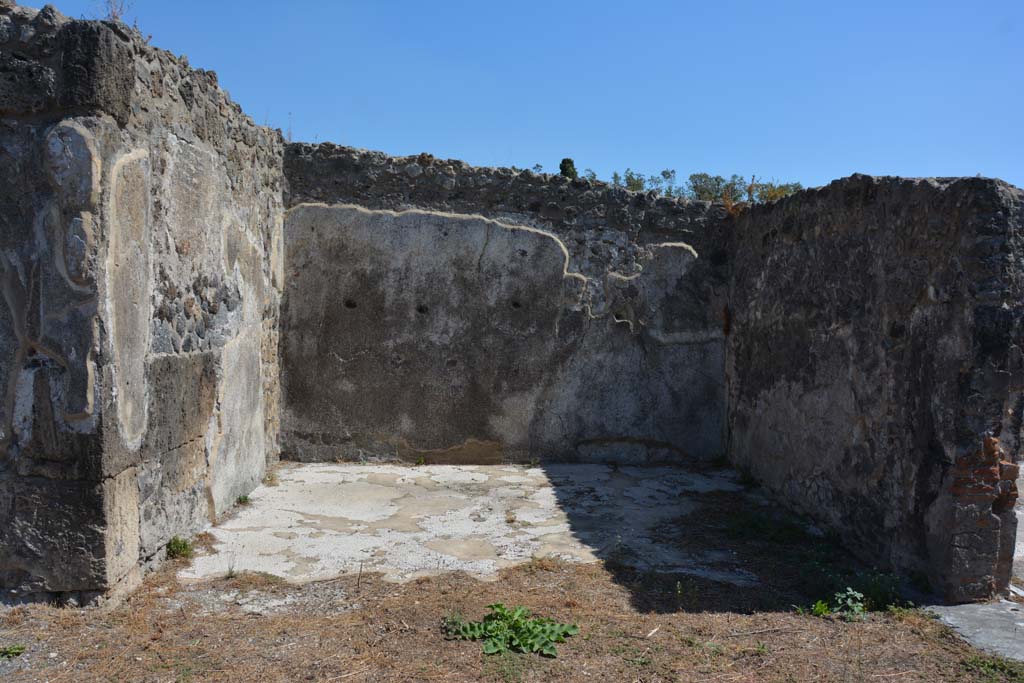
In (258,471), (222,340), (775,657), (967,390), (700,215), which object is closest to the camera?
(775,657)

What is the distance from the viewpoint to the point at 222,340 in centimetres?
473

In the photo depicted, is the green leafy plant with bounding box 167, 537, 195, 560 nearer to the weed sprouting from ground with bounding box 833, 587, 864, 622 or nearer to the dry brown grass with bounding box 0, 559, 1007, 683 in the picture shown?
the dry brown grass with bounding box 0, 559, 1007, 683

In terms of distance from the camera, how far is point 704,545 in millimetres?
4508

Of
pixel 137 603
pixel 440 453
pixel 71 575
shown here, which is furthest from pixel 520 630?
pixel 440 453

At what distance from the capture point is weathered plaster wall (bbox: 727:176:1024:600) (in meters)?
3.51

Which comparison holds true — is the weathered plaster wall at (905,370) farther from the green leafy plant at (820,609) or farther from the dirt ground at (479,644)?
the green leafy plant at (820,609)

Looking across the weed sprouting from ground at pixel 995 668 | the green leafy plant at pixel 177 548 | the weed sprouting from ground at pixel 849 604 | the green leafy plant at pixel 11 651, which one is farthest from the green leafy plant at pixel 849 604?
the green leafy plant at pixel 11 651

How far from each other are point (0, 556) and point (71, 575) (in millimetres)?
327

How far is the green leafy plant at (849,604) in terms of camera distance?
3430 millimetres

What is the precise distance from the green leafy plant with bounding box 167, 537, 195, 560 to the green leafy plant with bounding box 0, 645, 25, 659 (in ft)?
3.31

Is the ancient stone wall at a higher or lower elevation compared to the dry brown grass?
higher

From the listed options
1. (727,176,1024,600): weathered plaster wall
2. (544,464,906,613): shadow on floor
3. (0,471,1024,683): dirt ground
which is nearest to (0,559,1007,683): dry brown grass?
(0,471,1024,683): dirt ground

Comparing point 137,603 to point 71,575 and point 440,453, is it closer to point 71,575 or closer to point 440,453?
point 71,575

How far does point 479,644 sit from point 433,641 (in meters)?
0.18
